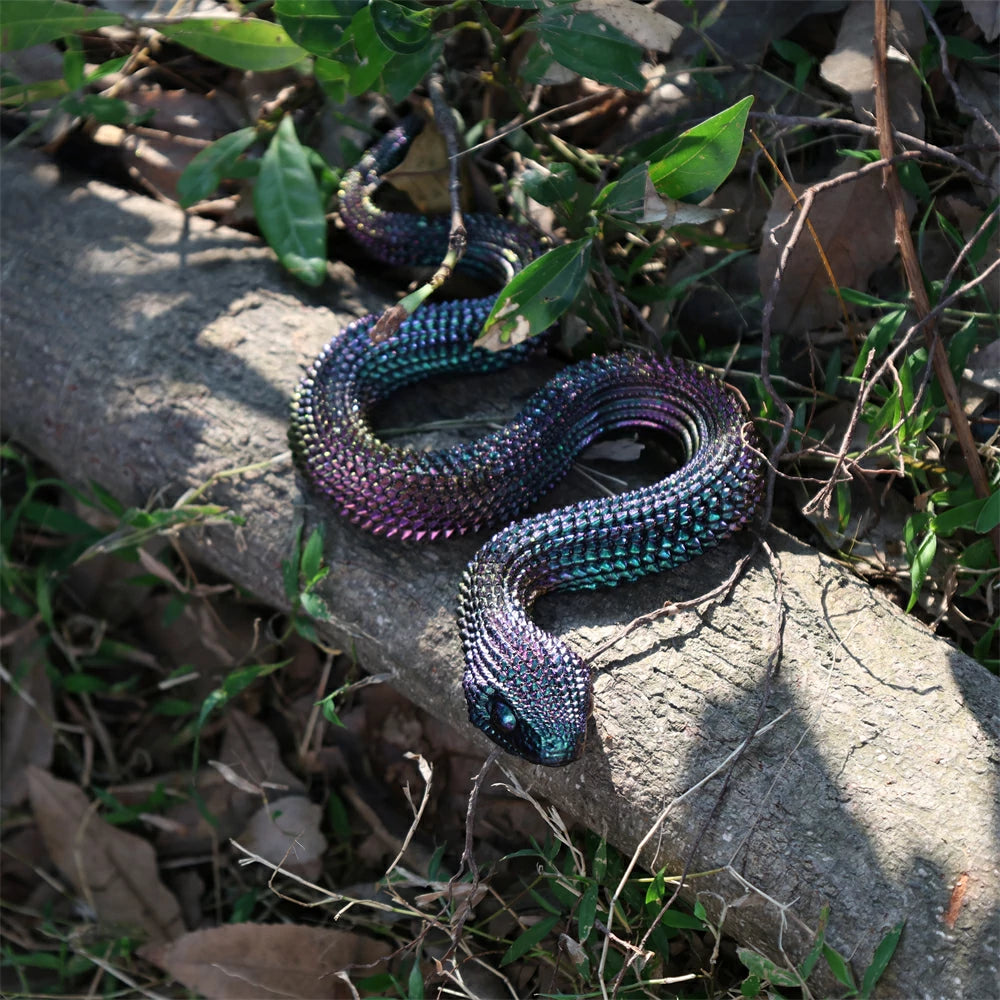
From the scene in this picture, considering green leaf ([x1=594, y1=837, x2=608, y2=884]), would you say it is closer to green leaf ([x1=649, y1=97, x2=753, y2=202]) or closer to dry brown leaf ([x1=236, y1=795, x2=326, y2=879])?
dry brown leaf ([x1=236, y1=795, x2=326, y2=879])

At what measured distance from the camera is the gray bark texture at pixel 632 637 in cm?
218

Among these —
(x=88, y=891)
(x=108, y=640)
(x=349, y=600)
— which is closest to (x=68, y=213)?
(x=108, y=640)

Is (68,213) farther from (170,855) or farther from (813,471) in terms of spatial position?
(813,471)

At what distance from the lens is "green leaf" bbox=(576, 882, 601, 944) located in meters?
2.49

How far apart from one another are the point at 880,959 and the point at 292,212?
2.74 m

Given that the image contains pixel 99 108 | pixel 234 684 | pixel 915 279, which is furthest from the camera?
pixel 99 108

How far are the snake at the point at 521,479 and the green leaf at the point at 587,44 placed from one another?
2.08 feet

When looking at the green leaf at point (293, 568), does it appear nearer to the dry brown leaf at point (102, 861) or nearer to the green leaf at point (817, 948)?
the dry brown leaf at point (102, 861)

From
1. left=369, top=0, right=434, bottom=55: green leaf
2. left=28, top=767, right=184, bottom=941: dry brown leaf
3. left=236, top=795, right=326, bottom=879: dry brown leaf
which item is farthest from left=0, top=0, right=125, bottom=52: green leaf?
left=236, top=795, right=326, bottom=879: dry brown leaf

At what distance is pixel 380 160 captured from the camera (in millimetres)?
3539

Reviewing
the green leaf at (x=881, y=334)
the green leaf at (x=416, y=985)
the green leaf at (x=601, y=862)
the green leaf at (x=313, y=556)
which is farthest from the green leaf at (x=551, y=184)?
the green leaf at (x=416, y=985)

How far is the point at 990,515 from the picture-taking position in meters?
2.54

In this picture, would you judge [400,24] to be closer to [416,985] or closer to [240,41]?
[240,41]

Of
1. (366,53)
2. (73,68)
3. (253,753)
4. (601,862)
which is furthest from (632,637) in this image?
(73,68)
